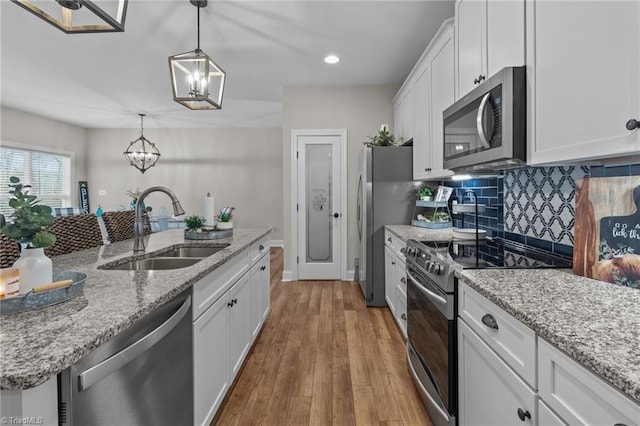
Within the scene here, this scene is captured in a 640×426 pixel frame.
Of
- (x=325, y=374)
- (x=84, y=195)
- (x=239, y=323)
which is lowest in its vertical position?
(x=325, y=374)

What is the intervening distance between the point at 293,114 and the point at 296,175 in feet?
2.80

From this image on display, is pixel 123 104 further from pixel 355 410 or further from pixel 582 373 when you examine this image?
pixel 582 373

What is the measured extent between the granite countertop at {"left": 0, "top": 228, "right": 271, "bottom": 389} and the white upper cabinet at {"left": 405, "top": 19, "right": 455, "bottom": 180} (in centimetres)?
200

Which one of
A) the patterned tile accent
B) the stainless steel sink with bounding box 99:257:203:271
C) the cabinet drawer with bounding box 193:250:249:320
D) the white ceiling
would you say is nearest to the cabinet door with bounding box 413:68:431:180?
the white ceiling

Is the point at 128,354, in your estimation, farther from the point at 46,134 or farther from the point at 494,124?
the point at 46,134

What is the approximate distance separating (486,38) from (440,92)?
32.5 inches

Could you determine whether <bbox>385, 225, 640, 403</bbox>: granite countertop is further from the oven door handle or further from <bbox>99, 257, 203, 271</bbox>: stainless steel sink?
<bbox>99, 257, 203, 271</bbox>: stainless steel sink

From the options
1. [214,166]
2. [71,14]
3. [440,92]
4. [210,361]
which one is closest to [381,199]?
[440,92]

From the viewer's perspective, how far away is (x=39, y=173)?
21.9ft

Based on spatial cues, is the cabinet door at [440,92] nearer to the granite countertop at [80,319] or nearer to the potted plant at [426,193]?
the potted plant at [426,193]

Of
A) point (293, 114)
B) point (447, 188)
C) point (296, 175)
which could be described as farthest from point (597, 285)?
point (293, 114)

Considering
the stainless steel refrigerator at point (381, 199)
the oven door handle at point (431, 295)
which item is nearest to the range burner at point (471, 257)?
the oven door handle at point (431, 295)

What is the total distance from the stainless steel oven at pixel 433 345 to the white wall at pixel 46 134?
300 inches

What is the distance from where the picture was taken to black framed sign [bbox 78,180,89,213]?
7566 mm
